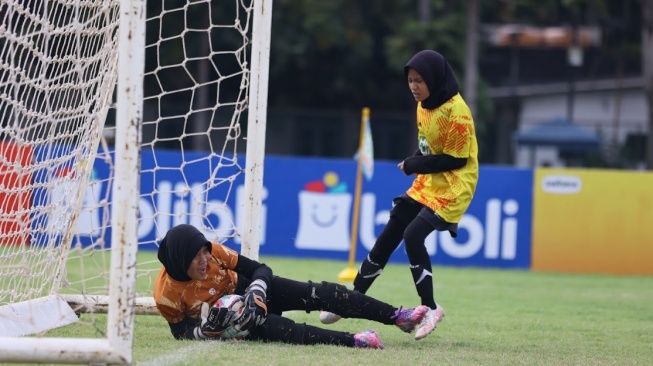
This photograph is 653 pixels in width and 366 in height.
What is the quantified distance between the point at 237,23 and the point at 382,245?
193 cm

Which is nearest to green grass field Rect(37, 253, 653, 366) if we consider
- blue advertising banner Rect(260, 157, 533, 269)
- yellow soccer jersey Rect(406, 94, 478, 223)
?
yellow soccer jersey Rect(406, 94, 478, 223)

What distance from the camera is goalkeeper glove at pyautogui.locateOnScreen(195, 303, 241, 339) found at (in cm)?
620

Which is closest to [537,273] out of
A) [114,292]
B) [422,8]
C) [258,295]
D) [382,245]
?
[382,245]

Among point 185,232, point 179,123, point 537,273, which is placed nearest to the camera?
point 185,232

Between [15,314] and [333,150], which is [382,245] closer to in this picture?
[15,314]

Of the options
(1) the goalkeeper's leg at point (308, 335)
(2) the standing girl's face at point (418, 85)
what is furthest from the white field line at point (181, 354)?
(2) the standing girl's face at point (418, 85)

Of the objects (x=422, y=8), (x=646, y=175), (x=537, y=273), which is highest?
(x=422, y=8)

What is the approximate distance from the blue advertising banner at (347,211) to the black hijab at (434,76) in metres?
8.06

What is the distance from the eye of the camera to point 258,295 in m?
6.26

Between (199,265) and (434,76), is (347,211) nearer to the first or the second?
(434,76)

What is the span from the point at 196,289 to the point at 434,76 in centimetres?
206

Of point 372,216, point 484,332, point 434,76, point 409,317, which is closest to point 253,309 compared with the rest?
point 409,317

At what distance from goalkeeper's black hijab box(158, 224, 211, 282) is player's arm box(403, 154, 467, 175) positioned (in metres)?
1.59

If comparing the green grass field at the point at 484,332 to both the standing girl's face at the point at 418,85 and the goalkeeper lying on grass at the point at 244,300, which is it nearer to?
the goalkeeper lying on grass at the point at 244,300
